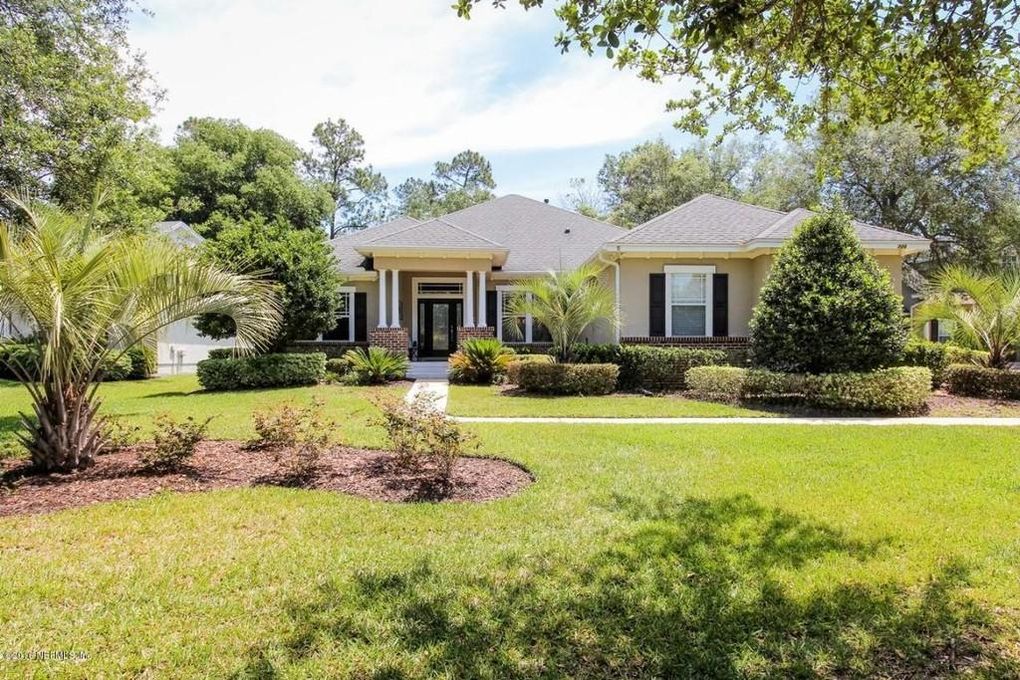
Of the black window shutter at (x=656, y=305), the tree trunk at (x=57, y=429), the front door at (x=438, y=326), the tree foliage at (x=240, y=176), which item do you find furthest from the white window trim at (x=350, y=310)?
the tree trunk at (x=57, y=429)

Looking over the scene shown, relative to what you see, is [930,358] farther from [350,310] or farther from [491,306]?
[350,310]

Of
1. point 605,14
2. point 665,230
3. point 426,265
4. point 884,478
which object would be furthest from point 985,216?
point 605,14

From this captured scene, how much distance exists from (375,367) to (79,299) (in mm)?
10239

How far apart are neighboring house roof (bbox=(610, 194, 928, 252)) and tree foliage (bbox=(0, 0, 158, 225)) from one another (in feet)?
37.2

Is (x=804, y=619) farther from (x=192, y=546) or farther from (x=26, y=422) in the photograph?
(x=26, y=422)

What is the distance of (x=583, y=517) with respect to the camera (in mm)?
4996

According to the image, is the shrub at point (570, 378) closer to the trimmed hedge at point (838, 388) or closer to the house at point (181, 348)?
the trimmed hedge at point (838, 388)

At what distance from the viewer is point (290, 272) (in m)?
14.7

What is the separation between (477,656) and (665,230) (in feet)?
48.4

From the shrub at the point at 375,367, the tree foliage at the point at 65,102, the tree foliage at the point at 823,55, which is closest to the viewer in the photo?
the tree foliage at the point at 823,55

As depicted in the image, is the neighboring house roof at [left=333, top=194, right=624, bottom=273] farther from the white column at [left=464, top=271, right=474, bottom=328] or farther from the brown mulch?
the brown mulch

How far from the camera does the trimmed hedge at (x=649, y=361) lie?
1433 centimetres

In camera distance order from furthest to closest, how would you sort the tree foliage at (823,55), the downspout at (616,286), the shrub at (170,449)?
the downspout at (616,286)
the shrub at (170,449)
the tree foliage at (823,55)

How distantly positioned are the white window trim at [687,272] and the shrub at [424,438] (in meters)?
11.0
